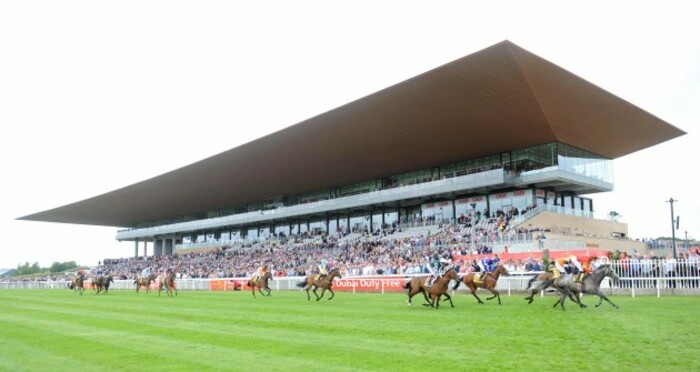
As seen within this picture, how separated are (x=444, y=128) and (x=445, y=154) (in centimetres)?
558

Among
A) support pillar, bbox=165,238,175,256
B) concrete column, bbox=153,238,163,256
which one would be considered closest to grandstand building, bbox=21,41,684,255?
support pillar, bbox=165,238,175,256

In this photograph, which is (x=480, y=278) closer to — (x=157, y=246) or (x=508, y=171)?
(x=508, y=171)

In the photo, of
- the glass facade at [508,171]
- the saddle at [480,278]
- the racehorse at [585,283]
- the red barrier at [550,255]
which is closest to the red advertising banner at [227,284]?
the red barrier at [550,255]

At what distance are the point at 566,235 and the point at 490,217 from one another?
689 cm

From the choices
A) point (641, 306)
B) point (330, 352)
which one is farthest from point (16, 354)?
point (641, 306)

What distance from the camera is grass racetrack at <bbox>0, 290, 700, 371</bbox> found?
7.71m

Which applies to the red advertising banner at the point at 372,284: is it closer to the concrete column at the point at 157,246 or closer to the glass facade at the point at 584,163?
the glass facade at the point at 584,163

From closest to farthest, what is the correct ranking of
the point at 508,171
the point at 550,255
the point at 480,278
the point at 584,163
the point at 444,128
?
the point at 480,278 < the point at 550,255 < the point at 444,128 < the point at 508,171 < the point at 584,163

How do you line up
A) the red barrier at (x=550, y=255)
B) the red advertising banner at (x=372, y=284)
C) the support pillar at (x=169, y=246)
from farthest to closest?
the support pillar at (x=169, y=246) → the red advertising banner at (x=372, y=284) → the red barrier at (x=550, y=255)

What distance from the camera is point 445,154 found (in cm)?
4584

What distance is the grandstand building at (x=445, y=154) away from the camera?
3484 cm

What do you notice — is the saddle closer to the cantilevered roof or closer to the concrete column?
the cantilevered roof

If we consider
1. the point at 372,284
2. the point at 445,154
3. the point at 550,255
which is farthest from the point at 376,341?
the point at 445,154

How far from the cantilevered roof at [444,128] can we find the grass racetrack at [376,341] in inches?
795
